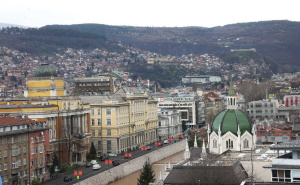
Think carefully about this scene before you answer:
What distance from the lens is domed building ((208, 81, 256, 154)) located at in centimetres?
8319

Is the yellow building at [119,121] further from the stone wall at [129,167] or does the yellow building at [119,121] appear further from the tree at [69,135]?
the tree at [69,135]


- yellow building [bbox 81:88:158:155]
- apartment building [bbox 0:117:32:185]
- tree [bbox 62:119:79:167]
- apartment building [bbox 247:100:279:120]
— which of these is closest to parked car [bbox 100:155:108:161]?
tree [bbox 62:119:79:167]

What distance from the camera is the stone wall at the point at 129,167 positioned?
8270 cm

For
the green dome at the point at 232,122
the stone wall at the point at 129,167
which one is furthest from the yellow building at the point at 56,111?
the green dome at the point at 232,122

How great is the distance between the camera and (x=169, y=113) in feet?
504

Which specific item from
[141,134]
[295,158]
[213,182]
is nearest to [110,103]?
[141,134]

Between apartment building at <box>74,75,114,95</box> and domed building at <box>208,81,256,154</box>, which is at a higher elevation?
apartment building at <box>74,75,114,95</box>

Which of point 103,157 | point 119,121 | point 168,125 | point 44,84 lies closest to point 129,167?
point 103,157

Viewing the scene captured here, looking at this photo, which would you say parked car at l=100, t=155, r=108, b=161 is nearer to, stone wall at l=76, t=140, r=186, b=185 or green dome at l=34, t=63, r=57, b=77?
stone wall at l=76, t=140, r=186, b=185

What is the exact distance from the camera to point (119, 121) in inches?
4656

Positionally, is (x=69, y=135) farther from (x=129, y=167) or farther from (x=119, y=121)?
(x=119, y=121)

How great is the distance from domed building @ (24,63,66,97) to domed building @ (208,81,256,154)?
24.8 m

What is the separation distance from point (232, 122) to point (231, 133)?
1287 millimetres

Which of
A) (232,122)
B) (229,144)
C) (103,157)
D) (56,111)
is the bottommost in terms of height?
(103,157)
